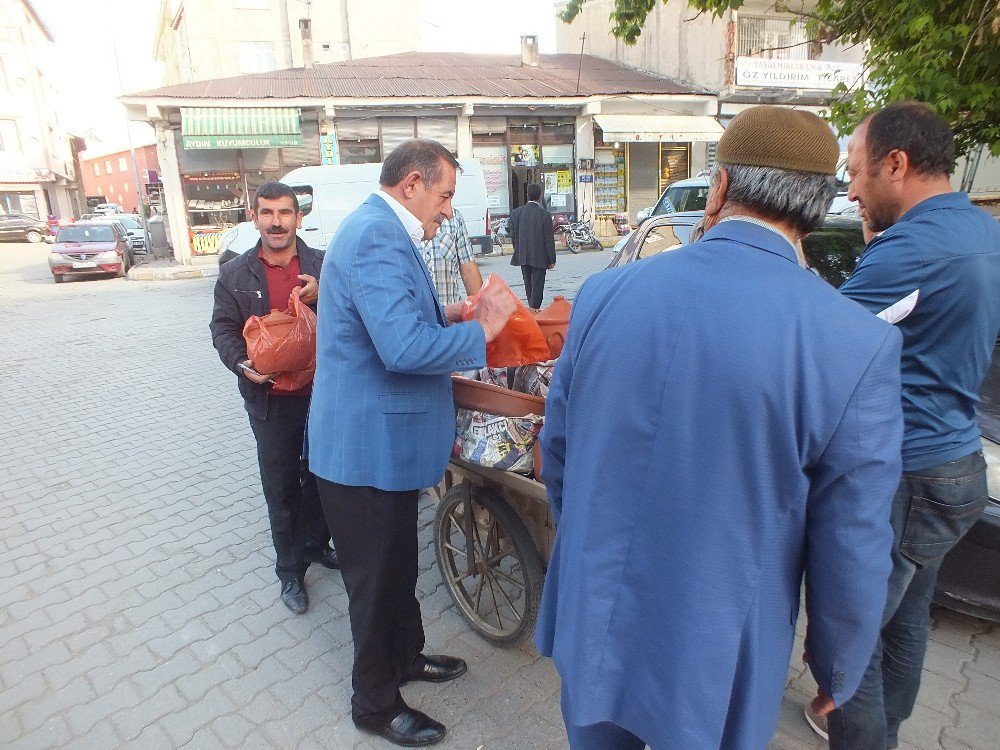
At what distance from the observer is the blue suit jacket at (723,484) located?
1.14 metres

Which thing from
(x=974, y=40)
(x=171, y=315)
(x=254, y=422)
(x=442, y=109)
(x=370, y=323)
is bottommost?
(x=171, y=315)

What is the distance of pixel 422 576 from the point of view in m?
3.56

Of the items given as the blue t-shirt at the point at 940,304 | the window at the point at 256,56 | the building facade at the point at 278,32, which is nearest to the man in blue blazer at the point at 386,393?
the blue t-shirt at the point at 940,304

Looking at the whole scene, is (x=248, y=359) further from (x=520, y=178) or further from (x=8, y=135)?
(x=8, y=135)

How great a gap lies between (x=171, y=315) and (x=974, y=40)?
11.8 metres

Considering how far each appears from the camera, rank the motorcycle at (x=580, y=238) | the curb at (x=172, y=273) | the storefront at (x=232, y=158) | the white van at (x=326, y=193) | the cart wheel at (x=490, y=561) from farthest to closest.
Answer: the motorcycle at (x=580, y=238) < the storefront at (x=232, y=158) < the curb at (x=172, y=273) < the white van at (x=326, y=193) < the cart wheel at (x=490, y=561)

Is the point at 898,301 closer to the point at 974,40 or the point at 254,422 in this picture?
the point at 254,422

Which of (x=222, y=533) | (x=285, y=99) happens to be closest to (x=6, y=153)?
(x=285, y=99)

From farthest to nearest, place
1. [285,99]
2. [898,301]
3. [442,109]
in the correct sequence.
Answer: [442,109] → [285,99] → [898,301]

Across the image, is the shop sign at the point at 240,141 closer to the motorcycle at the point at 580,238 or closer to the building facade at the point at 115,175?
the motorcycle at the point at 580,238

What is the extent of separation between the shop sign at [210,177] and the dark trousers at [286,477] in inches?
712

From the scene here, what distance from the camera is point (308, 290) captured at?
9.98ft

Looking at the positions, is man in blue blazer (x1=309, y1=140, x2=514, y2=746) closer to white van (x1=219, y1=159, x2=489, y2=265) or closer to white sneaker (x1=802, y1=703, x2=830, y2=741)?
white sneaker (x1=802, y1=703, x2=830, y2=741)

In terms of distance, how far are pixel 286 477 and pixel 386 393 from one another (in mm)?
1388
